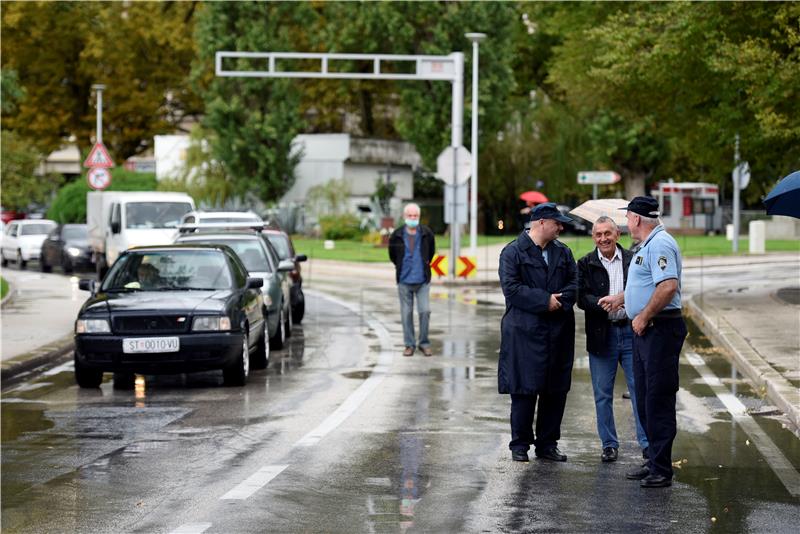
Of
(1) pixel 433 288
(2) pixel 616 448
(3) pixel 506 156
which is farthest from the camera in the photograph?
(3) pixel 506 156

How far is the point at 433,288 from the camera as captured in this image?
3262 centimetres

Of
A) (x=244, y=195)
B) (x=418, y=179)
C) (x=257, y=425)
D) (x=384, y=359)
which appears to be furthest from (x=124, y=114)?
(x=257, y=425)

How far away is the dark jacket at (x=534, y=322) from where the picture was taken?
10055mm

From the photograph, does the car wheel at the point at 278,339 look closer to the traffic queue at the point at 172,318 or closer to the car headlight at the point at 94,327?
the traffic queue at the point at 172,318

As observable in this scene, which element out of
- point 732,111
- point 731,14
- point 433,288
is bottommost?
point 433,288

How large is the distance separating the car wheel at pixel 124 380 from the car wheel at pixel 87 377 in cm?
20

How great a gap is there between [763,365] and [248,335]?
5.41m

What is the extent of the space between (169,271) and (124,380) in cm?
124

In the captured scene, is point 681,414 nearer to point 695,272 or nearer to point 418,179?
point 695,272

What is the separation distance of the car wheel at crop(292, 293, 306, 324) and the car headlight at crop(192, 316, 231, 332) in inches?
331

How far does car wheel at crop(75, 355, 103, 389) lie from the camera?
48.8ft

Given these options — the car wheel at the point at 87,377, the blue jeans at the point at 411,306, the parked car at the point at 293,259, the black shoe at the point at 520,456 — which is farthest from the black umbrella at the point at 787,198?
the parked car at the point at 293,259

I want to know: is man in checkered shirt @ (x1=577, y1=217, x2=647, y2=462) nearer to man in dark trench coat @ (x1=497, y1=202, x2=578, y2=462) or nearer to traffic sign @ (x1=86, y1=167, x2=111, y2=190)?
man in dark trench coat @ (x1=497, y1=202, x2=578, y2=462)

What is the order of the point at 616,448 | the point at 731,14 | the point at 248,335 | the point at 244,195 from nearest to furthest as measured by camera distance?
1. the point at 616,448
2. the point at 248,335
3. the point at 731,14
4. the point at 244,195
